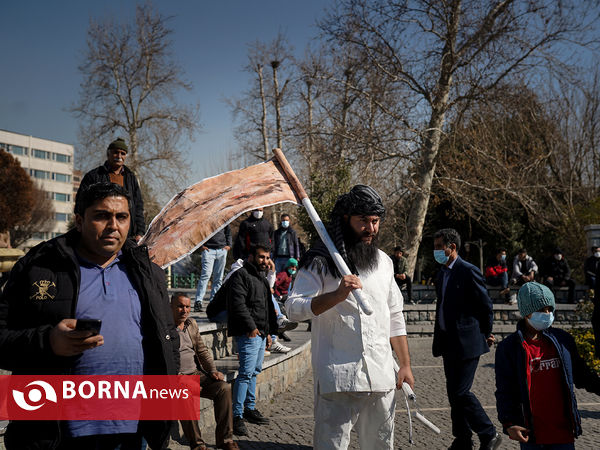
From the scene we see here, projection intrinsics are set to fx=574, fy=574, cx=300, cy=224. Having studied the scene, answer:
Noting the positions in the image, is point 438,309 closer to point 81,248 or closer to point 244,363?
point 244,363

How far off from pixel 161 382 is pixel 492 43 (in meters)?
18.0

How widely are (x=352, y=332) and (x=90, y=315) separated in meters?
Answer: 1.46

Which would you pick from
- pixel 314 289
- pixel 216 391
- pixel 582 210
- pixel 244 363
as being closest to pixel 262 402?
pixel 244 363

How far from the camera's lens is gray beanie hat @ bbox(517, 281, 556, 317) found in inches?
143

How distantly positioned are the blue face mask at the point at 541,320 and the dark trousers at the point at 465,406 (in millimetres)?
1896

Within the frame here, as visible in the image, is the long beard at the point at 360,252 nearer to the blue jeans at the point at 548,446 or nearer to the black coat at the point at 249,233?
the blue jeans at the point at 548,446

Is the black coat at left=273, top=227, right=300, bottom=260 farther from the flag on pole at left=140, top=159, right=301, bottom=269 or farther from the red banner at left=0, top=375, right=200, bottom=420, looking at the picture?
the red banner at left=0, top=375, right=200, bottom=420

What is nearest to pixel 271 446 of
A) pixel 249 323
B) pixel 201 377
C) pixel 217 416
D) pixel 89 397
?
pixel 217 416

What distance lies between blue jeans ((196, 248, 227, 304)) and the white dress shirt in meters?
7.57

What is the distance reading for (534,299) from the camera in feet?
12.0

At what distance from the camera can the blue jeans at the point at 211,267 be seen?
10.8 meters

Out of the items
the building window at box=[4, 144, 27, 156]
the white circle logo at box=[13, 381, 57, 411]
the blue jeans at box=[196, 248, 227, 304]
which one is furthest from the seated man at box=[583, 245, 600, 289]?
the building window at box=[4, 144, 27, 156]

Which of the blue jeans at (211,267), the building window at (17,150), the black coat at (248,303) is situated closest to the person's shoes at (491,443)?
the black coat at (248,303)

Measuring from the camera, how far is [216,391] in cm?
561
